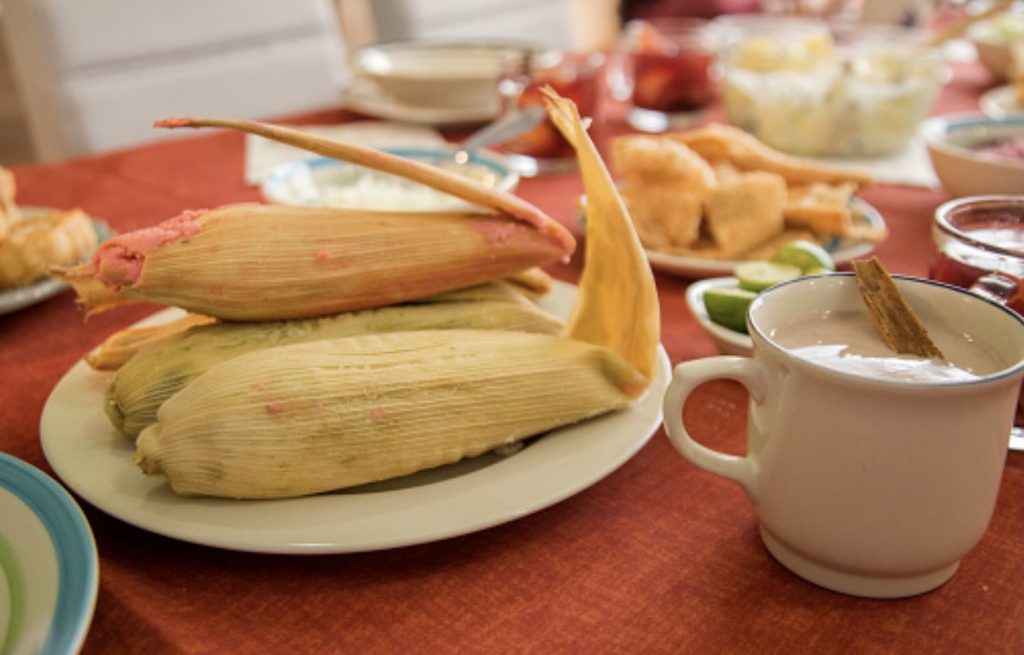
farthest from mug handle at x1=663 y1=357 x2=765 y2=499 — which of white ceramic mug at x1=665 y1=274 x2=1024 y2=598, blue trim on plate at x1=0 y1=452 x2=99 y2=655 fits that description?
blue trim on plate at x1=0 y1=452 x2=99 y2=655

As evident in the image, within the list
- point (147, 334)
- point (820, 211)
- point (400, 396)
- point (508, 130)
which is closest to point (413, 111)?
point (508, 130)

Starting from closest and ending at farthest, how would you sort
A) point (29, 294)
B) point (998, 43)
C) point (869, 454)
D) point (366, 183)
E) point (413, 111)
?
point (869, 454) < point (29, 294) < point (366, 183) < point (413, 111) < point (998, 43)

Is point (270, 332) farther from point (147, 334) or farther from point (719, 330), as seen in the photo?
point (719, 330)

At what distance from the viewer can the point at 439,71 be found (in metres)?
1.49

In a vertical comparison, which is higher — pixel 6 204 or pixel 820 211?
pixel 6 204

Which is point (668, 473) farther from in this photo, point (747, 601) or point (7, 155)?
point (7, 155)

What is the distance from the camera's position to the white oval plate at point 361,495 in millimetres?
488

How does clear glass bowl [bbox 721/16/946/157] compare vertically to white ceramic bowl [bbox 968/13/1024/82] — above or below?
above

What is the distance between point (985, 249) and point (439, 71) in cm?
103

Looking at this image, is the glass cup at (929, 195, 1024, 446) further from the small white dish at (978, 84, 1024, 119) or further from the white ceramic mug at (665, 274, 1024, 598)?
the small white dish at (978, 84, 1024, 119)

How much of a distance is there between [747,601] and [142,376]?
0.35m

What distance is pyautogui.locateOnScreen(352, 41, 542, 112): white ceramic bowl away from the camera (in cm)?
136

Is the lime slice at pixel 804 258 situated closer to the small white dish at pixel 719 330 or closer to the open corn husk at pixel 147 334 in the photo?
the small white dish at pixel 719 330

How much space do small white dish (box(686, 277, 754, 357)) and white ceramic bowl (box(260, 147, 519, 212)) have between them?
0.91 ft
